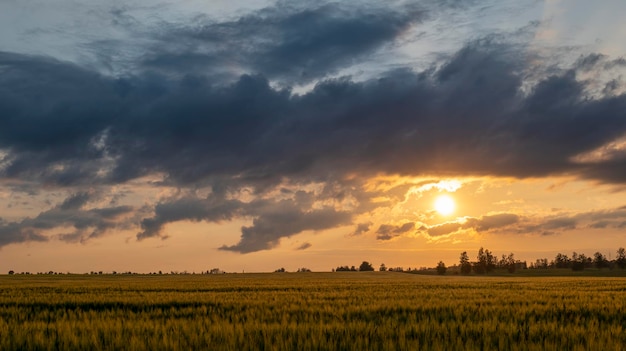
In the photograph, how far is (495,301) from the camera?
19484 millimetres

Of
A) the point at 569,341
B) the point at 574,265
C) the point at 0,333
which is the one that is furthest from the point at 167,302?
the point at 574,265

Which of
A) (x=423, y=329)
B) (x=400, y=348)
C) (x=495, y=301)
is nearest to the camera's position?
(x=400, y=348)

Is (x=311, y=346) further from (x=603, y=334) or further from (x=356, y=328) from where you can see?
(x=603, y=334)

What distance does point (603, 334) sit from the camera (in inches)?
378

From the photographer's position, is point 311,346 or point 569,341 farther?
point 569,341

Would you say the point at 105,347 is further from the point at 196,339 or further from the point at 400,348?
the point at 400,348

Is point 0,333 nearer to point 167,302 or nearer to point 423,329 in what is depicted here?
point 423,329

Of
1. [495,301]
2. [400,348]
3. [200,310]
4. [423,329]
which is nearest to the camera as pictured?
[400,348]

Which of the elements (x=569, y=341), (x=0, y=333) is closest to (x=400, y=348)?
(x=569, y=341)

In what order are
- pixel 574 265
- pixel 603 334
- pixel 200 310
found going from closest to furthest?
pixel 603 334, pixel 200 310, pixel 574 265

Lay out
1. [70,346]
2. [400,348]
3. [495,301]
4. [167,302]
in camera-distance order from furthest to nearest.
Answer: [167,302], [495,301], [70,346], [400,348]

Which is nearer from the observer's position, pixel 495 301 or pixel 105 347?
pixel 105 347

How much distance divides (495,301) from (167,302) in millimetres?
11791

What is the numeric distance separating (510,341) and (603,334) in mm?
1835
